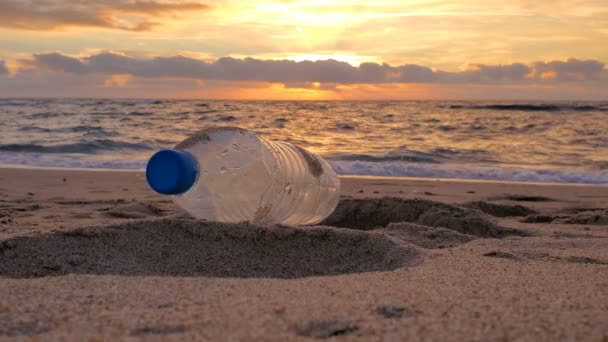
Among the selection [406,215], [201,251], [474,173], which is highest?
[201,251]

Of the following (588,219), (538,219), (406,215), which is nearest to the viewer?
(406,215)

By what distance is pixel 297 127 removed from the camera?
19859mm

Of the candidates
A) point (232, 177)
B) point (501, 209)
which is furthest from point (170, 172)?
point (501, 209)

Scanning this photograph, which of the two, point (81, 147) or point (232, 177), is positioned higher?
point (232, 177)

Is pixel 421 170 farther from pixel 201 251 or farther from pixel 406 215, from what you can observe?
pixel 201 251

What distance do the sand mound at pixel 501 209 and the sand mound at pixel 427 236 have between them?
1739 millimetres

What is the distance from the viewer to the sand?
1.43 metres

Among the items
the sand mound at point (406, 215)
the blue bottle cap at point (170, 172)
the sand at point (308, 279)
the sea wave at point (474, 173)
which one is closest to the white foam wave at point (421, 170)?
the sea wave at point (474, 173)

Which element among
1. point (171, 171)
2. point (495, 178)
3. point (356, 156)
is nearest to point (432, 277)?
point (171, 171)

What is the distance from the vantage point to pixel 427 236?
340cm

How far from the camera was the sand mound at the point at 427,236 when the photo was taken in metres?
3.25

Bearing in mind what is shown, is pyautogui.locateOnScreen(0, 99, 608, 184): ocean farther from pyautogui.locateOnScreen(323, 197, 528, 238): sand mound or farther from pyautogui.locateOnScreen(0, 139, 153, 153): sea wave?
pyautogui.locateOnScreen(323, 197, 528, 238): sand mound

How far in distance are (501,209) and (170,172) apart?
3330 mm

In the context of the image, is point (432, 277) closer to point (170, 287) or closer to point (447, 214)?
point (170, 287)
